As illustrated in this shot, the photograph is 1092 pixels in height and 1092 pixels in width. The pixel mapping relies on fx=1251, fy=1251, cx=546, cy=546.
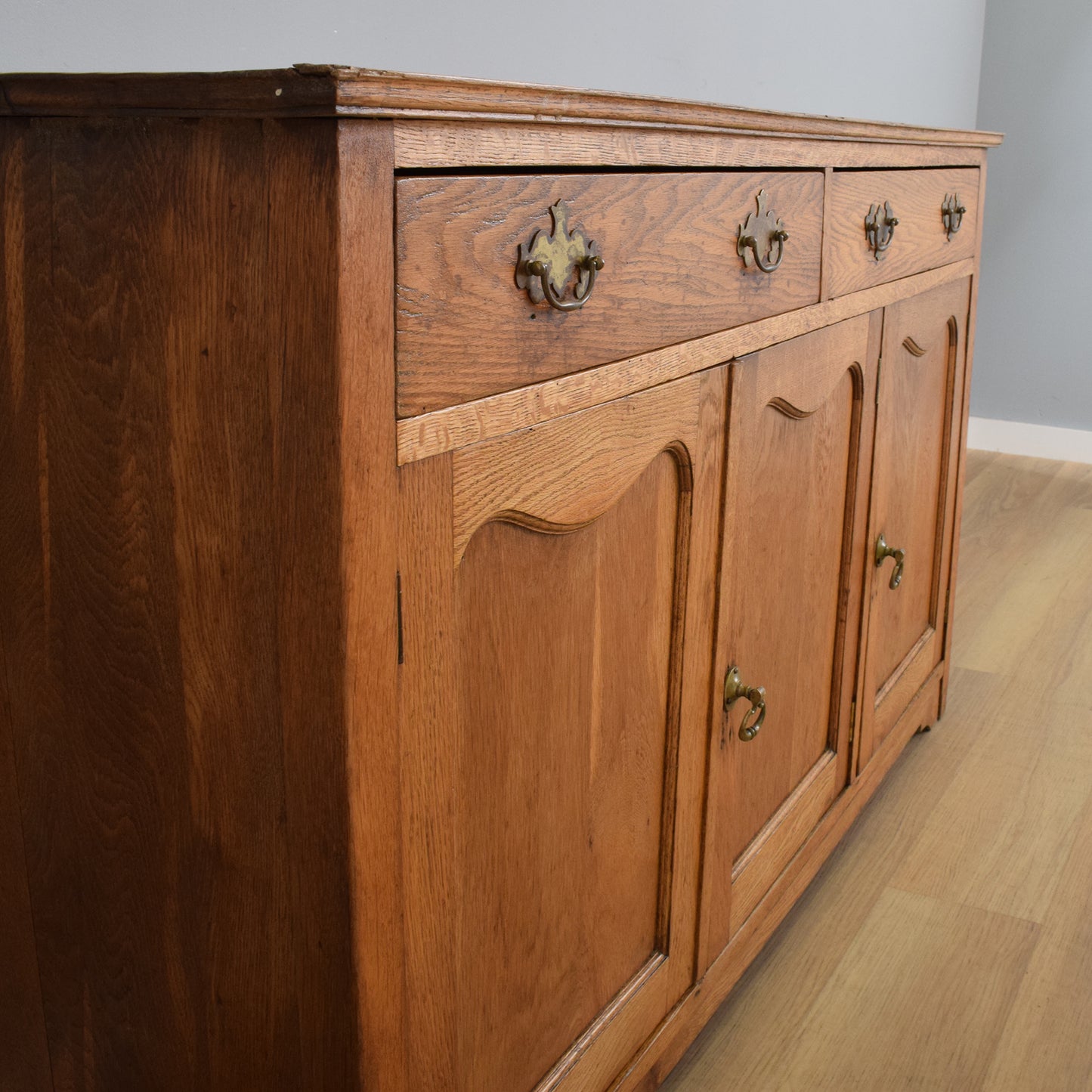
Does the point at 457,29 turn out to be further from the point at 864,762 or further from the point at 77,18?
the point at 864,762

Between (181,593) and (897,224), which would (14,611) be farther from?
(897,224)

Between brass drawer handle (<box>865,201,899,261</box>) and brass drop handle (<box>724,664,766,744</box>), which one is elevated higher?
brass drawer handle (<box>865,201,899,261</box>)

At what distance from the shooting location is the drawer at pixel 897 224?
52.5 inches

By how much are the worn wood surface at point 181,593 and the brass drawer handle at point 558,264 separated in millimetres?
181

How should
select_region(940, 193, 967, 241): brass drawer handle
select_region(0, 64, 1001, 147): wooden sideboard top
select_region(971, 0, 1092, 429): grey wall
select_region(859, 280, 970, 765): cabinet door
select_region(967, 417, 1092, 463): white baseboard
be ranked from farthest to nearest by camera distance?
select_region(967, 417, 1092, 463): white baseboard, select_region(971, 0, 1092, 429): grey wall, select_region(940, 193, 967, 241): brass drawer handle, select_region(859, 280, 970, 765): cabinet door, select_region(0, 64, 1001, 147): wooden sideboard top

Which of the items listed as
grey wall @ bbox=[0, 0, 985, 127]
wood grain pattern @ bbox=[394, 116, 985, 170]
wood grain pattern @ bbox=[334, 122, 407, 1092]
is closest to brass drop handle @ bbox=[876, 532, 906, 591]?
wood grain pattern @ bbox=[394, 116, 985, 170]

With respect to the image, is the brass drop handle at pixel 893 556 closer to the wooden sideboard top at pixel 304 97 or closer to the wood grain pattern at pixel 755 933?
the wood grain pattern at pixel 755 933

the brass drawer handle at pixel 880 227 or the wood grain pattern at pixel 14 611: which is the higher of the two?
the brass drawer handle at pixel 880 227

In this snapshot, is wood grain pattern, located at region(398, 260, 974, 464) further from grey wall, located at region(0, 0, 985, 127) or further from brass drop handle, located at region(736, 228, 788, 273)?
grey wall, located at region(0, 0, 985, 127)

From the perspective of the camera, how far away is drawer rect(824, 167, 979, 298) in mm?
1334

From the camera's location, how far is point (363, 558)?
0.68 meters

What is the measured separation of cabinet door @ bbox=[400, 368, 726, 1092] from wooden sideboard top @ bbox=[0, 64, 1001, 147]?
0.65ft

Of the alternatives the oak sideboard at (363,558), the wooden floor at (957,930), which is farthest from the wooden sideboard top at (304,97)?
the wooden floor at (957,930)

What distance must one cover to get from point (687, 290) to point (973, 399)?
3490 millimetres
